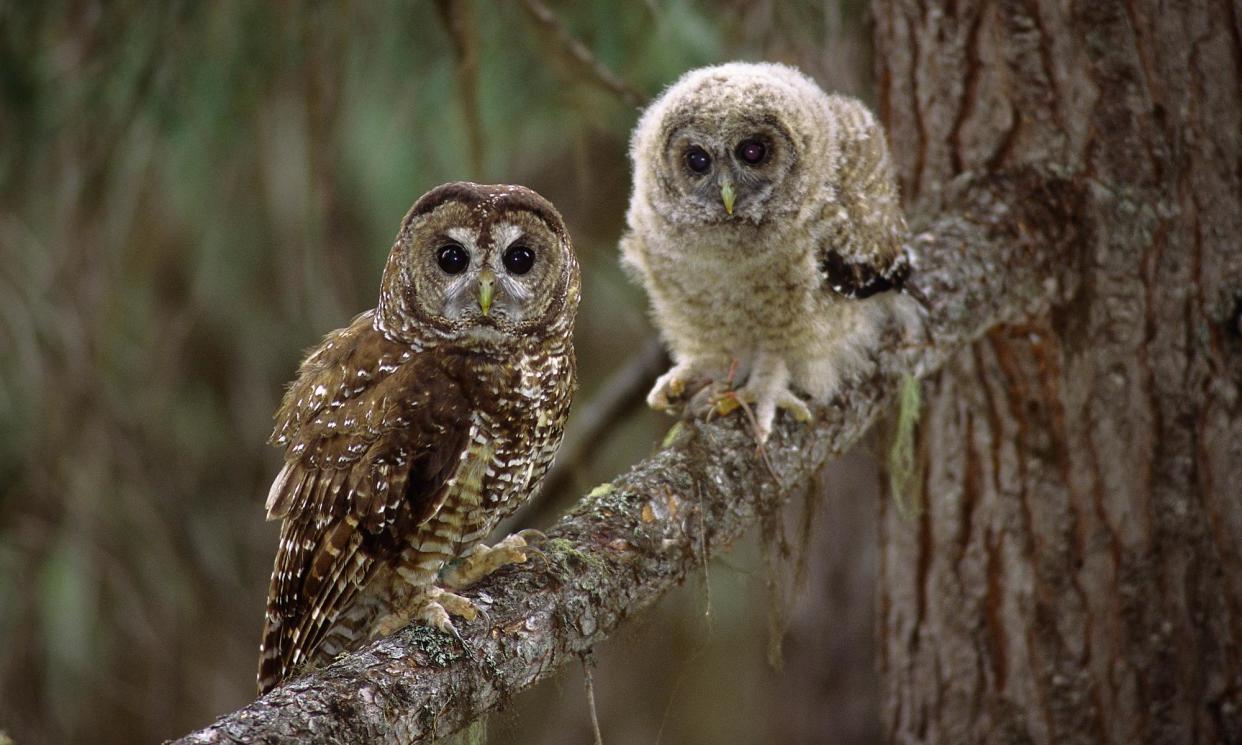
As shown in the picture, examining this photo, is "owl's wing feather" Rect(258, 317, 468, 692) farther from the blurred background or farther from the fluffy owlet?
the fluffy owlet

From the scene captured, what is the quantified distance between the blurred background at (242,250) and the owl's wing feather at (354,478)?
1.50ft

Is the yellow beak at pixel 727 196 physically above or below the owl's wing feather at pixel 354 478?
above

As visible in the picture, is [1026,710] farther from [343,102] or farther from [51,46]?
[51,46]

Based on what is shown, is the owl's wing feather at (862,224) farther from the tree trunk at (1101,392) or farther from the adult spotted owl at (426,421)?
the adult spotted owl at (426,421)

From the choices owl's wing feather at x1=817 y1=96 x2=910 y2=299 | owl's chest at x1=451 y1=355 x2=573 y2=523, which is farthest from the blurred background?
owl's wing feather at x1=817 y1=96 x2=910 y2=299

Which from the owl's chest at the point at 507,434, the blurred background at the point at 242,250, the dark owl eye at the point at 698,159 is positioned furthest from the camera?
the blurred background at the point at 242,250

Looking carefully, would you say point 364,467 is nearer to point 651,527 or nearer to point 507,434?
point 507,434

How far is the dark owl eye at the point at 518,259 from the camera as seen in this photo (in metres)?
2.55

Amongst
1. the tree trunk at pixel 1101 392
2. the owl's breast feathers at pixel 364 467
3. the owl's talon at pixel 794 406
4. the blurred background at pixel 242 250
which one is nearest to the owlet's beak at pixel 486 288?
the owl's breast feathers at pixel 364 467

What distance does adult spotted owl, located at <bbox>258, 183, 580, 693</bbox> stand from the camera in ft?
8.31

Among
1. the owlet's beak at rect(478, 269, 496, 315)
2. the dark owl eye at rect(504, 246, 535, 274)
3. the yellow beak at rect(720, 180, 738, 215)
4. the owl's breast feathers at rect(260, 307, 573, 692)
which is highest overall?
the yellow beak at rect(720, 180, 738, 215)

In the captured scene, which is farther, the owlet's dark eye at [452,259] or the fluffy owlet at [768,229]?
the fluffy owlet at [768,229]

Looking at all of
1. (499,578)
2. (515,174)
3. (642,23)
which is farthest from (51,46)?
(499,578)

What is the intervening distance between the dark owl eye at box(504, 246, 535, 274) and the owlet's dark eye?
85 millimetres
